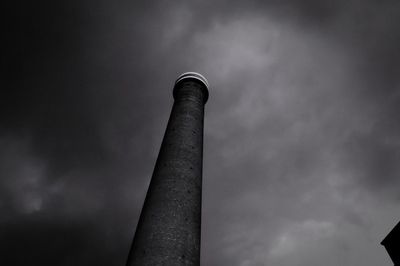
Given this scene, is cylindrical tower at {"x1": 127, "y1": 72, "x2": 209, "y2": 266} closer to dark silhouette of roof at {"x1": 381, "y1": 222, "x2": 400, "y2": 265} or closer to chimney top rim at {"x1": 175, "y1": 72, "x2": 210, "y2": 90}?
chimney top rim at {"x1": 175, "y1": 72, "x2": 210, "y2": 90}

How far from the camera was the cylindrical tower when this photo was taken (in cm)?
699

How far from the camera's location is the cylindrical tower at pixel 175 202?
22.9ft

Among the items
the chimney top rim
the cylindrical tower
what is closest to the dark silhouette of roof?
the cylindrical tower

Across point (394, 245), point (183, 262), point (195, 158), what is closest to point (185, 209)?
point (183, 262)

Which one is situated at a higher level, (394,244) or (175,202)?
(394,244)

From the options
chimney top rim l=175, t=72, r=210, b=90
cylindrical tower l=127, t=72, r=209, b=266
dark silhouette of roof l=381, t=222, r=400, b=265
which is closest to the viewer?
cylindrical tower l=127, t=72, r=209, b=266

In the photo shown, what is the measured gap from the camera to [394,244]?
11805mm

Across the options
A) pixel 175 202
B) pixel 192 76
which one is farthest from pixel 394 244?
pixel 192 76

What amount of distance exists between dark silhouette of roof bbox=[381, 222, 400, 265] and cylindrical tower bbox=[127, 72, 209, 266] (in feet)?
28.3

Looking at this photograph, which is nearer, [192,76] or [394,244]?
[394,244]

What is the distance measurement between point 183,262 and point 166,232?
32.3 inches

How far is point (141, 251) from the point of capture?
7.00 meters

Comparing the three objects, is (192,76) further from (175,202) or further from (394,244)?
(394,244)

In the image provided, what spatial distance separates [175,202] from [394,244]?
32.0 ft
